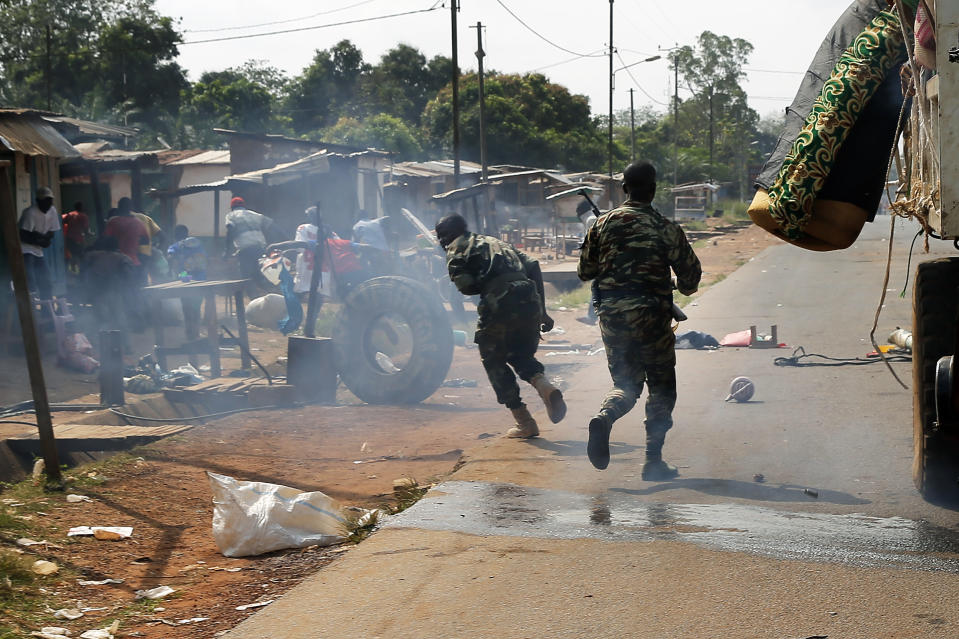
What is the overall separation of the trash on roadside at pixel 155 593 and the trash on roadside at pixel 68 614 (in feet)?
0.99

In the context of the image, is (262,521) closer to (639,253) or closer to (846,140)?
(639,253)

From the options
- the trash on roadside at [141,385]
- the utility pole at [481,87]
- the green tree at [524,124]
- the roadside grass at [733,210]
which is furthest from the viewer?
the roadside grass at [733,210]

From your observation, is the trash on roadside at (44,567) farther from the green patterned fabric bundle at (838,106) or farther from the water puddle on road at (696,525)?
the green patterned fabric bundle at (838,106)

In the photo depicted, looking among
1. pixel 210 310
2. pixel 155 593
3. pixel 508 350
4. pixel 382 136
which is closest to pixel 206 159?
pixel 382 136

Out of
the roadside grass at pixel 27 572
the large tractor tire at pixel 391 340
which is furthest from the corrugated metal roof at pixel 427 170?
the roadside grass at pixel 27 572

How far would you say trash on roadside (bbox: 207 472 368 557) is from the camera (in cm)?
499

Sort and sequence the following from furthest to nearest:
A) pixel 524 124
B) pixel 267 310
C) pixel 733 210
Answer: pixel 733 210 < pixel 524 124 < pixel 267 310

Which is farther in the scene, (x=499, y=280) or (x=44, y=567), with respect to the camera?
(x=499, y=280)

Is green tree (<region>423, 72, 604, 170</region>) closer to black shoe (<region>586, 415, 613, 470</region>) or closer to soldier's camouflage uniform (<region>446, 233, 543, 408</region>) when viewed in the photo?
soldier's camouflage uniform (<region>446, 233, 543, 408</region>)

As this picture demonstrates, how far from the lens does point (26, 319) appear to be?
5988 millimetres

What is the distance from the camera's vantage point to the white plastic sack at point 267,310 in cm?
1465

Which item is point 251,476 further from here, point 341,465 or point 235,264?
point 235,264

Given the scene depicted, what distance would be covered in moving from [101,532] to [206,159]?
29.2 metres

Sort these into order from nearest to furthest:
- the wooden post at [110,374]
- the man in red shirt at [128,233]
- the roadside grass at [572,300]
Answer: the wooden post at [110,374] → the man in red shirt at [128,233] → the roadside grass at [572,300]
